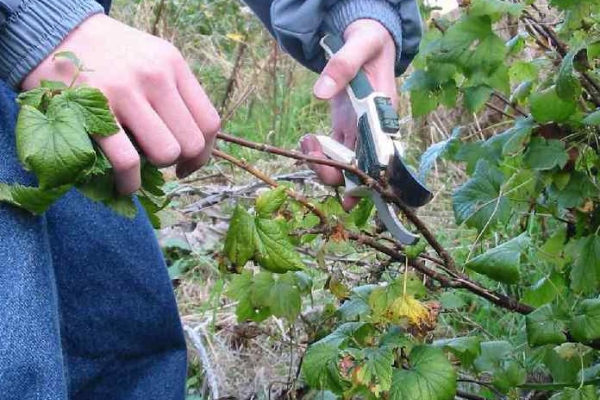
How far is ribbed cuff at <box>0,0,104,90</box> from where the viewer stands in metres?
0.98

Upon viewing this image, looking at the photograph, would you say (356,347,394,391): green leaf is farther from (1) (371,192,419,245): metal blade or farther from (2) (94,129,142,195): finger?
(2) (94,129,142,195): finger

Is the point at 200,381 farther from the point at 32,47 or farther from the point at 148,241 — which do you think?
the point at 32,47

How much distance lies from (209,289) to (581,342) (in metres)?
1.42

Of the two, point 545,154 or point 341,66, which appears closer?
point 341,66

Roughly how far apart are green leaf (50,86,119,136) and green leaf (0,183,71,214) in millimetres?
62

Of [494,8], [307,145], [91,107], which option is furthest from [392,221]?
[91,107]

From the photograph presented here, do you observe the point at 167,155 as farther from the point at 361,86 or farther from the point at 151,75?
the point at 361,86

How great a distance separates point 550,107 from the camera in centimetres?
147

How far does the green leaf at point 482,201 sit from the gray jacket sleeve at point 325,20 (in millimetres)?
212

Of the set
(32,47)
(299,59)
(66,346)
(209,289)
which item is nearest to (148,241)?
(66,346)

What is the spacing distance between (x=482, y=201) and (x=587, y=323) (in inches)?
10.3

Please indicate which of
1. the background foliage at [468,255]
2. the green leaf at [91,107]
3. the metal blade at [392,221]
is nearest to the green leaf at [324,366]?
the background foliage at [468,255]

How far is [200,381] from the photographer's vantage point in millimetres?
2158

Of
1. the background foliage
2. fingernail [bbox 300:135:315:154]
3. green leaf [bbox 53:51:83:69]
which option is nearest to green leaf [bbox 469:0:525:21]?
the background foliage
